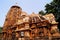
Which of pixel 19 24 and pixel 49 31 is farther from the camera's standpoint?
pixel 19 24

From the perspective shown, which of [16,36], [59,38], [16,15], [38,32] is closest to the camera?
[59,38]

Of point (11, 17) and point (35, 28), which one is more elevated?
point (11, 17)

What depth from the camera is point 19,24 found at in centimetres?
1931

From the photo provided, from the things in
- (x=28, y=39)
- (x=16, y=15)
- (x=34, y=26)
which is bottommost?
(x=28, y=39)

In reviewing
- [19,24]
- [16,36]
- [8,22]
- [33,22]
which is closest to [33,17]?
[33,22]

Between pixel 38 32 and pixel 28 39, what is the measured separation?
145 centimetres

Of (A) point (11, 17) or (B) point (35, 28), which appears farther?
(A) point (11, 17)

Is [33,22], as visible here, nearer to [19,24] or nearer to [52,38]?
[19,24]

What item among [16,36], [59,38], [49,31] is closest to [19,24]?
[16,36]

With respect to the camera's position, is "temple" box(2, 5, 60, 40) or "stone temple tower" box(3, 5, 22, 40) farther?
"stone temple tower" box(3, 5, 22, 40)

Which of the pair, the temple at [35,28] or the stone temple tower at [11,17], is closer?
the temple at [35,28]

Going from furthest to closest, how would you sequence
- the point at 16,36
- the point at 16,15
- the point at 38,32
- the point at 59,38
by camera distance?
the point at 16,15, the point at 16,36, the point at 38,32, the point at 59,38

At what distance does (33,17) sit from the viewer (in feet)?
61.9

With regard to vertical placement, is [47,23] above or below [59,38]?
above
